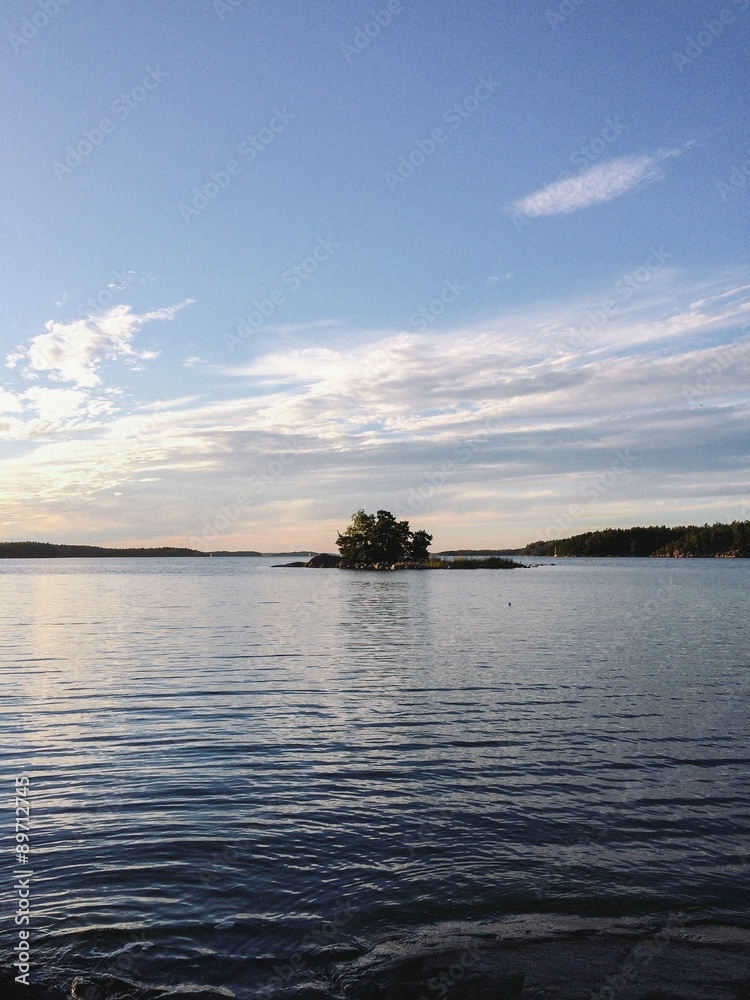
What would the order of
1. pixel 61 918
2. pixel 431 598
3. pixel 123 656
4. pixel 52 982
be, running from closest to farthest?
1. pixel 52 982
2. pixel 61 918
3. pixel 123 656
4. pixel 431 598

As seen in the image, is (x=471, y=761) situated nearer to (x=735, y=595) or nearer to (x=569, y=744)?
(x=569, y=744)

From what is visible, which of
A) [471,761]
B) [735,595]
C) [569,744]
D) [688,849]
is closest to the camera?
[688,849]

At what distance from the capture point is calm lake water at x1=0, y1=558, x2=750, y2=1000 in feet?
34.5

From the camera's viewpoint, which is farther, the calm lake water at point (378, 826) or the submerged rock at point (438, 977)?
the calm lake water at point (378, 826)

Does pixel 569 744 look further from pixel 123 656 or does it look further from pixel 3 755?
pixel 123 656

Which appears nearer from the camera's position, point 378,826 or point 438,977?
point 438,977

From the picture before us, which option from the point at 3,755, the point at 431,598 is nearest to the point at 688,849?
the point at 3,755

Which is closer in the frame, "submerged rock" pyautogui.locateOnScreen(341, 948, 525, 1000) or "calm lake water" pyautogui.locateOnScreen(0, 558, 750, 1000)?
"submerged rock" pyautogui.locateOnScreen(341, 948, 525, 1000)

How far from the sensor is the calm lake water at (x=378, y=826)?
34.5 ft

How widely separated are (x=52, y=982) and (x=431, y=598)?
294 ft

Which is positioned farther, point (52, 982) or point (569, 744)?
point (569, 744)

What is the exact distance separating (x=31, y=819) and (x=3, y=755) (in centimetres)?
621

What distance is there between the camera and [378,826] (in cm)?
1555

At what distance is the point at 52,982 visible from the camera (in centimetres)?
970
